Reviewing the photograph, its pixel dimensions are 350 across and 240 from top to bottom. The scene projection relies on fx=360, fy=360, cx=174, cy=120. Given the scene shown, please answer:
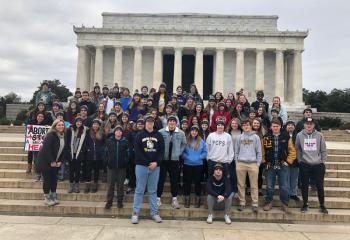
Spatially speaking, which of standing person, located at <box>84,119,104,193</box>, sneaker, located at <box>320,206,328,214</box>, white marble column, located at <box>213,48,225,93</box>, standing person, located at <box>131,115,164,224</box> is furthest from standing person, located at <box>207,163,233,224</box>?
white marble column, located at <box>213,48,225,93</box>

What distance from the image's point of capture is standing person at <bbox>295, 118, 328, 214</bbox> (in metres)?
11.2

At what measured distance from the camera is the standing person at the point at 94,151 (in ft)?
39.4

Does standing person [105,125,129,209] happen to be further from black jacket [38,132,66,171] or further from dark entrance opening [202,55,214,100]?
dark entrance opening [202,55,214,100]

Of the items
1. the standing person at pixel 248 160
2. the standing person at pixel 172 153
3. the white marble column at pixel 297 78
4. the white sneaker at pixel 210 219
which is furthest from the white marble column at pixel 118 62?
the white sneaker at pixel 210 219

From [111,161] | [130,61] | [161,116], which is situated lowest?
[111,161]

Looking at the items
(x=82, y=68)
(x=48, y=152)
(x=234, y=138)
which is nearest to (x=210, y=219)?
(x=234, y=138)

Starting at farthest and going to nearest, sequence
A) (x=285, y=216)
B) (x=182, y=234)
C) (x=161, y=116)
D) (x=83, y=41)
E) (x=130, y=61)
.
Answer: (x=130, y=61) → (x=83, y=41) → (x=161, y=116) → (x=285, y=216) → (x=182, y=234)

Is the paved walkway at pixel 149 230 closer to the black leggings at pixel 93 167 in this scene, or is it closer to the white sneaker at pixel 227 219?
the white sneaker at pixel 227 219

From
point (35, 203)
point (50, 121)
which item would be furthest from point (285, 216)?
point (50, 121)

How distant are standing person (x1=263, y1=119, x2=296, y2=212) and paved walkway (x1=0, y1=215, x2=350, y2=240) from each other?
120 centimetres

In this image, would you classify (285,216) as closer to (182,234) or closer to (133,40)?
(182,234)

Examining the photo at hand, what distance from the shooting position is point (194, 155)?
1130cm

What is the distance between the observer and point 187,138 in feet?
38.2

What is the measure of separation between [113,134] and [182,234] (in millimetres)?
3858
